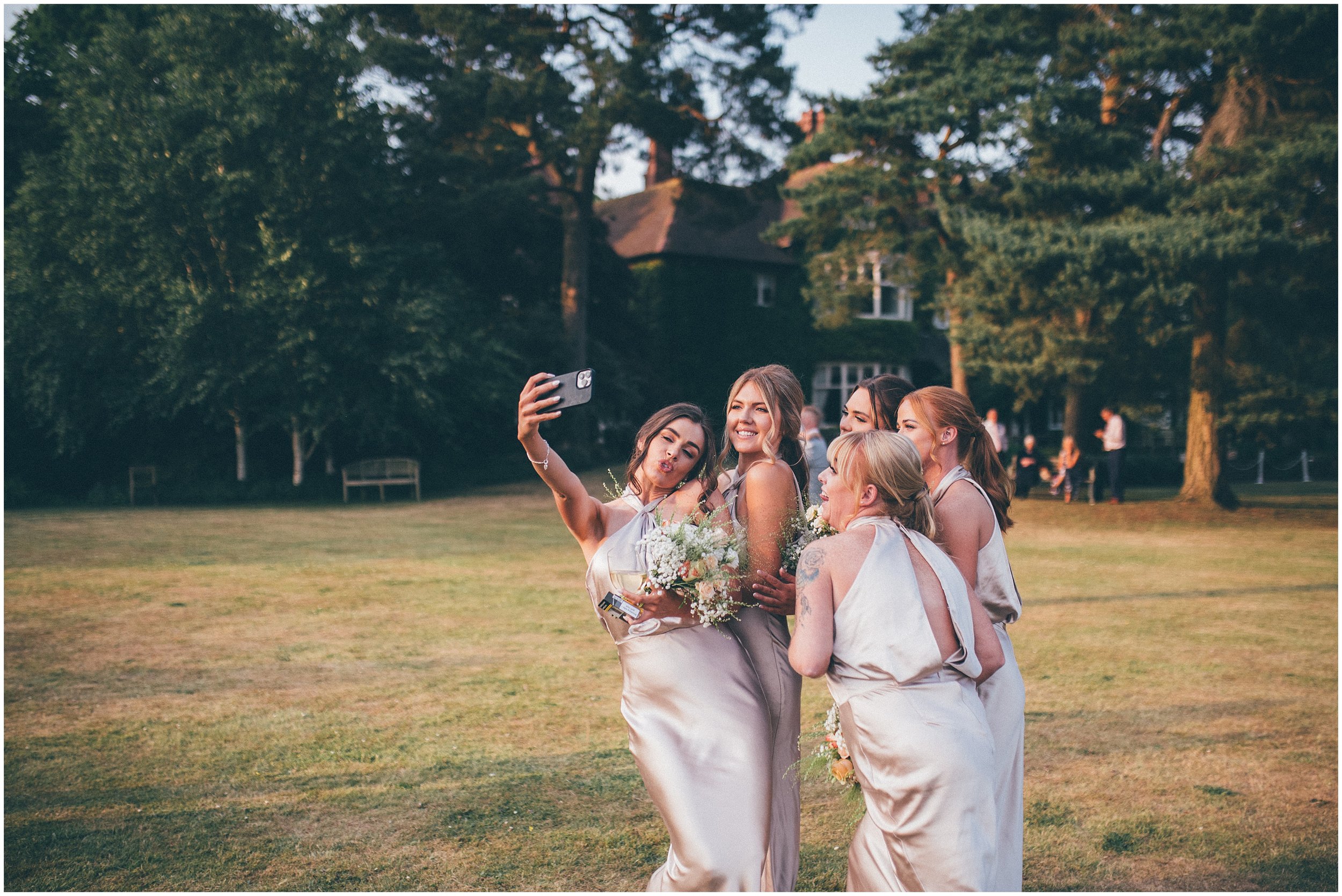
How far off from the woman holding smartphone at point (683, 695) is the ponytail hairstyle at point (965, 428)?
2.58 feet

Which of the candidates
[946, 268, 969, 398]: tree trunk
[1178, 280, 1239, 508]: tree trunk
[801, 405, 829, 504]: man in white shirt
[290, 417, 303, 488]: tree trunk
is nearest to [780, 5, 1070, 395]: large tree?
[946, 268, 969, 398]: tree trunk

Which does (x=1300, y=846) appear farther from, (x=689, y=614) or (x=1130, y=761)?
(x=689, y=614)

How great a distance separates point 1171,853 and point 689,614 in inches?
107

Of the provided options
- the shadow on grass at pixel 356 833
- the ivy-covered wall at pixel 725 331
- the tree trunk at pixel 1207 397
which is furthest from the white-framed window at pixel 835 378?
the shadow on grass at pixel 356 833

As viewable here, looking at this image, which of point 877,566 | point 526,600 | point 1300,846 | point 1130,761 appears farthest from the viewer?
point 526,600

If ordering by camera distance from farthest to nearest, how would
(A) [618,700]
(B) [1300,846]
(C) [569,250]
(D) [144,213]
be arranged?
(C) [569,250]
(D) [144,213]
(A) [618,700]
(B) [1300,846]

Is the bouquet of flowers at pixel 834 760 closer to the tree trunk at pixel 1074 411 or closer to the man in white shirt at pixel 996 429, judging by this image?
the man in white shirt at pixel 996 429

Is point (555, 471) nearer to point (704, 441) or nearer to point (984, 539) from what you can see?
point (704, 441)

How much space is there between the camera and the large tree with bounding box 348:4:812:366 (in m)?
24.9

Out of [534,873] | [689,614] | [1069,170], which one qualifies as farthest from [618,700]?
[1069,170]

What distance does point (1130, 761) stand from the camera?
18.1 feet

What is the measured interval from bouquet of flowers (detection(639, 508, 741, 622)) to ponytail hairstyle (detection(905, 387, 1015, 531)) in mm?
849

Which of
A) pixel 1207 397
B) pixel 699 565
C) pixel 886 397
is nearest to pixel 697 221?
pixel 1207 397

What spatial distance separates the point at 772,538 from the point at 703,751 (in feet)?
2.43
